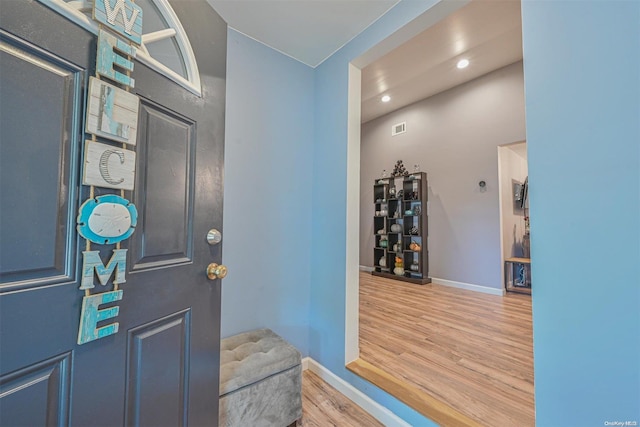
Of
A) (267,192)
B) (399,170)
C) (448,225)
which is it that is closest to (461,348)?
(267,192)

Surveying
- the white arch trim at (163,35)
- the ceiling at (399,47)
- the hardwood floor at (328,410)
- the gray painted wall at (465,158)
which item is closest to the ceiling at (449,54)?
the ceiling at (399,47)

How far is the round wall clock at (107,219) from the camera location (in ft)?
2.10

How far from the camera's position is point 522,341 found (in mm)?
2219

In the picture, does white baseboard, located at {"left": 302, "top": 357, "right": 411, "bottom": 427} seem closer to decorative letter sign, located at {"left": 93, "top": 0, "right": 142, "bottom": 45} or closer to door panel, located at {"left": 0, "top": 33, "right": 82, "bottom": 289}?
door panel, located at {"left": 0, "top": 33, "right": 82, "bottom": 289}

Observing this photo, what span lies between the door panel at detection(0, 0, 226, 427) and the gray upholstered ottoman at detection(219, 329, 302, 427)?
0.24 m

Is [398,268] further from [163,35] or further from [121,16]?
[121,16]

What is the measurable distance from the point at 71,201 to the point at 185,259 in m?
0.37

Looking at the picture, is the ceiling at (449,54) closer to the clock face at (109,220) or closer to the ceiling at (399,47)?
the ceiling at (399,47)

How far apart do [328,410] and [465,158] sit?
13.0 ft

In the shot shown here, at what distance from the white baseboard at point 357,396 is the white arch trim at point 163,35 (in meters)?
1.88

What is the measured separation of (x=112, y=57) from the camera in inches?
27.0

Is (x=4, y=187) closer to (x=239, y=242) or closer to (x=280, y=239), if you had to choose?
(x=239, y=242)

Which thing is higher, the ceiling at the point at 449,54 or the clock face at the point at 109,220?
the ceiling at the point at 449,54

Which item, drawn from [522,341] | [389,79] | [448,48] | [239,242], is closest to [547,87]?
[239,242]
